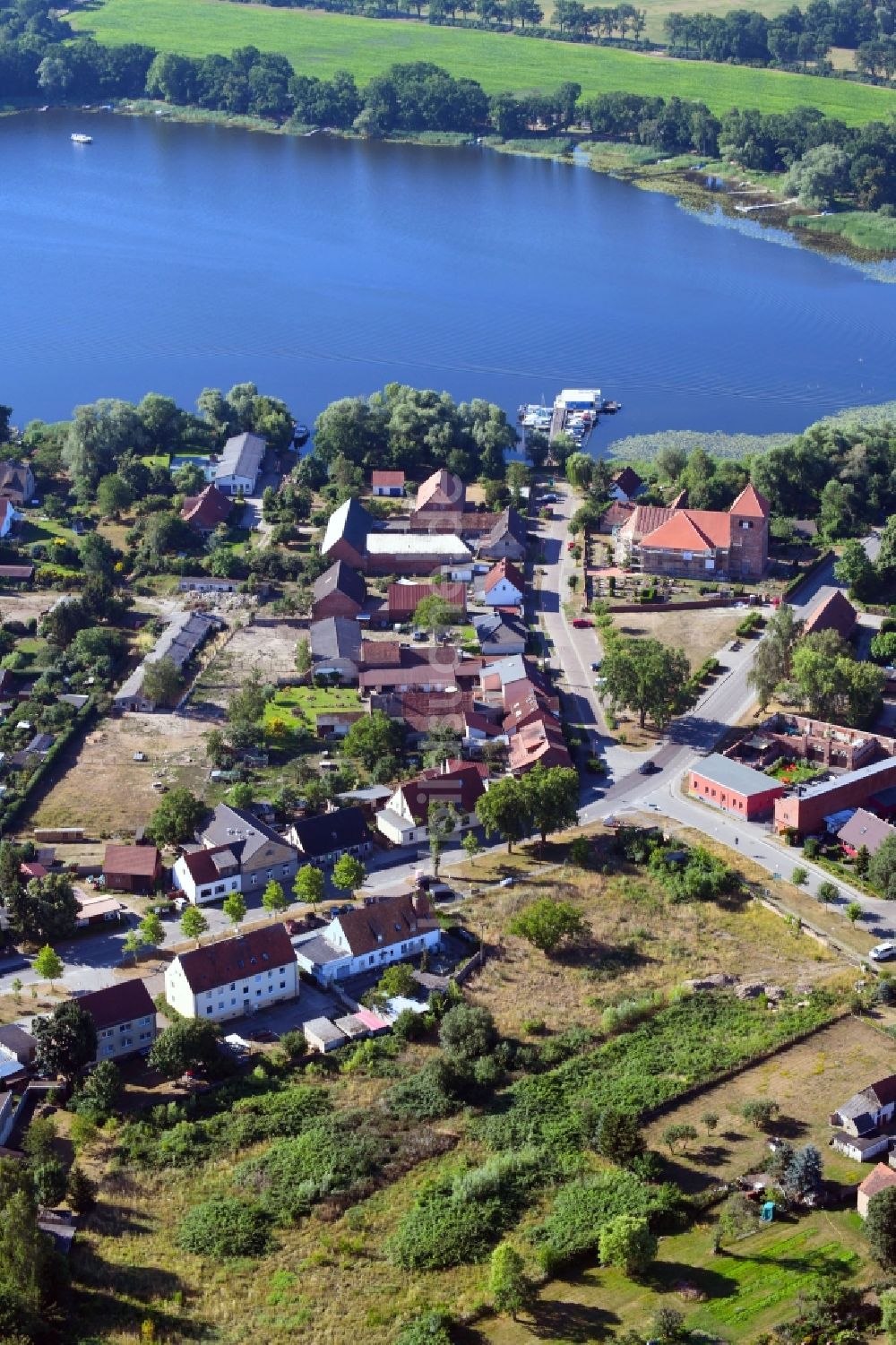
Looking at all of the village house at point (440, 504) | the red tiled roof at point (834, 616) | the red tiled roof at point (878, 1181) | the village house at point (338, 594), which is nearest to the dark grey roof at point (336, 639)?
the village house at point (338, 594)

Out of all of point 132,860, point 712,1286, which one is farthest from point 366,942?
point 712,1286

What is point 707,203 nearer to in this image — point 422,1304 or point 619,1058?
point 619,1058

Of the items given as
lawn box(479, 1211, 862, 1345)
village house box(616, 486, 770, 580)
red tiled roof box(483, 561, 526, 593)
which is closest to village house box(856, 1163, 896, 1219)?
lawn box(479, 1211, 862, 1345)

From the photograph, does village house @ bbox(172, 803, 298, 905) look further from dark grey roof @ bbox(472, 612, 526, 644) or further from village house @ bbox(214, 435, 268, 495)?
village house @ bbox(214, 435, 268, 495)

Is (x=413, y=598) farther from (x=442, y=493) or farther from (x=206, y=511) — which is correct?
(x=206, y=511)

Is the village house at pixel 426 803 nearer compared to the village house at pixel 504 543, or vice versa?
the village house at pixel 426 803

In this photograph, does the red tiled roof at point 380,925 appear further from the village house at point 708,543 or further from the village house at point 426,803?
the village house at point 708,543

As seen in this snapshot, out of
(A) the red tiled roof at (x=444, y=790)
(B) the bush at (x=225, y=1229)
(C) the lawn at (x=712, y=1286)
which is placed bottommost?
(B) the bush at (x=225, y=1229)
